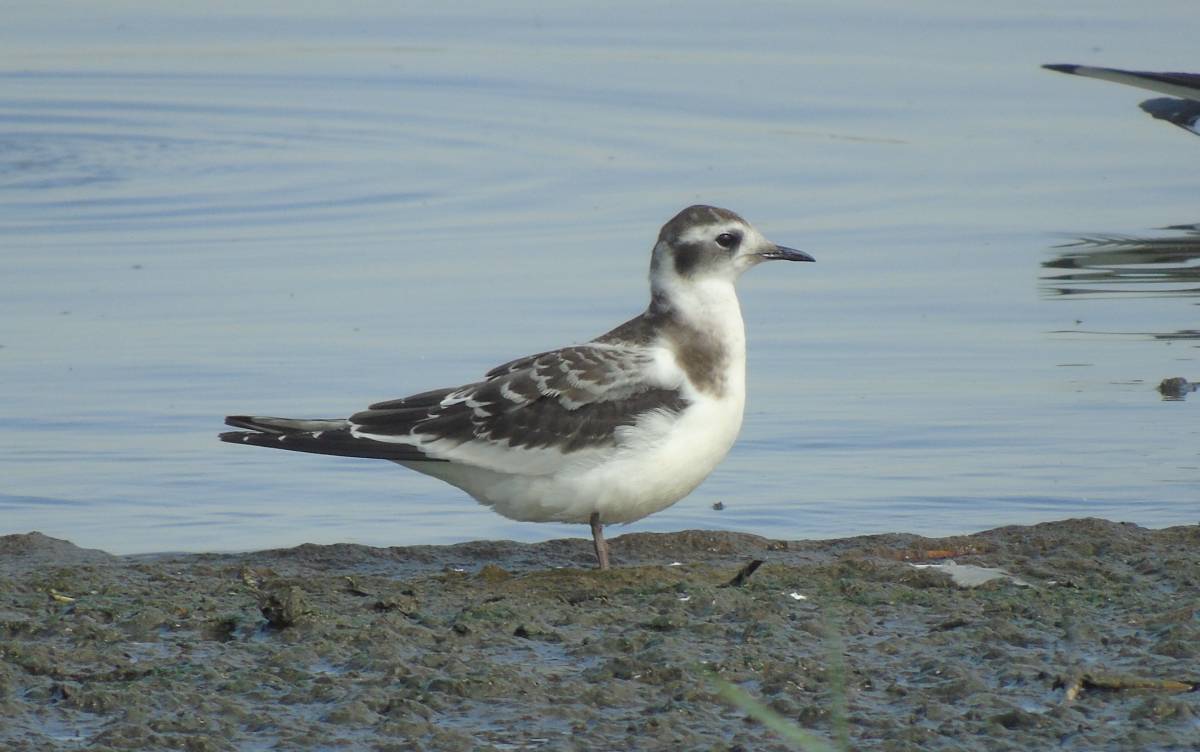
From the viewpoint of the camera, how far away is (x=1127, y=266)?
11.2m

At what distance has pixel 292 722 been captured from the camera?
472 centimetres

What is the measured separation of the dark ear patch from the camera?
7.05m

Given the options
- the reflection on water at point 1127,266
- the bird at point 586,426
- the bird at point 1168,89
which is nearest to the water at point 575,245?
the reflection on water at point 1127,266

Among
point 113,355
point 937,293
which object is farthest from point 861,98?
point 113,355

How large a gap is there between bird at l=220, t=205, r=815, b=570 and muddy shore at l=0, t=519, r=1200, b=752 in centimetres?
27

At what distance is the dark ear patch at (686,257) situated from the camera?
23.1 ft

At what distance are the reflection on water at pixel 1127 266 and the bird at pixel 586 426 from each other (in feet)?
14.8

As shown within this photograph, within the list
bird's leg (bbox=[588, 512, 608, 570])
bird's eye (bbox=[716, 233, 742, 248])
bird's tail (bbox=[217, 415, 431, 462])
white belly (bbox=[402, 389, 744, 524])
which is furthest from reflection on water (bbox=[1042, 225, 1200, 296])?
bird's tail (bbox=[217, 415, 431, 462])

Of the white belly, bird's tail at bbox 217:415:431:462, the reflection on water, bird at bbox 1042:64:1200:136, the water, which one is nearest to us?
the white belly

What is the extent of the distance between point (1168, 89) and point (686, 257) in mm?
5551

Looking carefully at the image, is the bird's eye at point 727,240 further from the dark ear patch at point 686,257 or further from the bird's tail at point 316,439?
the bird's tail at point 316,439

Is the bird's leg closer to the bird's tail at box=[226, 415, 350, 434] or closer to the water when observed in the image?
the bird's tail at box=[226, 415, 350, 434]

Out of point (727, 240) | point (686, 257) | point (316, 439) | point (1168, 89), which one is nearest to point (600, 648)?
point (316, 439)

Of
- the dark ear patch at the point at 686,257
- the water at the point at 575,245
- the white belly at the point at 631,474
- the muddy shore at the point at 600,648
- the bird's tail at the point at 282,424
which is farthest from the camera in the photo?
the water at the point at 575,245
